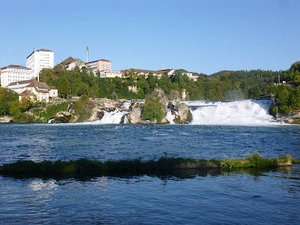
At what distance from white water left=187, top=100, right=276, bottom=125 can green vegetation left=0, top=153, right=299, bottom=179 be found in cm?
5370

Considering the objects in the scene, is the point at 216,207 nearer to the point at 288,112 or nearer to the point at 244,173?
the point at 244,173

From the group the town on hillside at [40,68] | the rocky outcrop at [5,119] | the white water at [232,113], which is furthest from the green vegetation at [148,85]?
the white water at [232,113]

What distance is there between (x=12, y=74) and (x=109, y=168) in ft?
416

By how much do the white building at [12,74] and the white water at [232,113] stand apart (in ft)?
261

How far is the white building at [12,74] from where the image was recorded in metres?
135

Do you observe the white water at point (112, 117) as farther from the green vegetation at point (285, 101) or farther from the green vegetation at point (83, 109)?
the green vegetation at point (285, 101)

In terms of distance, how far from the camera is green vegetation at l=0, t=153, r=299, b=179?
16.5 metres

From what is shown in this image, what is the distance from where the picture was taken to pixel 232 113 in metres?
74.3

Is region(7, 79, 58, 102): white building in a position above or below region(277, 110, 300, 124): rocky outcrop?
above

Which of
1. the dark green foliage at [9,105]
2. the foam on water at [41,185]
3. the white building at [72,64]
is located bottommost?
the foam on water at [41,185]

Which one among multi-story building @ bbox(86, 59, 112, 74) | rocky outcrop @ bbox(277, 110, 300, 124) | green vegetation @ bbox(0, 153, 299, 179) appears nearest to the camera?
green vegetation @ bbox(0, 153, 299, 179)

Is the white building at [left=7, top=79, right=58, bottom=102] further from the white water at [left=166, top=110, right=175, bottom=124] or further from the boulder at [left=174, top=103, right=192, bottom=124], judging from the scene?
the boulder at [left=174, top=103, right=192, bottom=124]

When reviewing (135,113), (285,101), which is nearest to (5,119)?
(135,113)

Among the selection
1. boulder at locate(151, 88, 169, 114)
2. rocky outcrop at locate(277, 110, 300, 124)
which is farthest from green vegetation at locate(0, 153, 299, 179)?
boulder at locate(151, 88, 169, 114)
